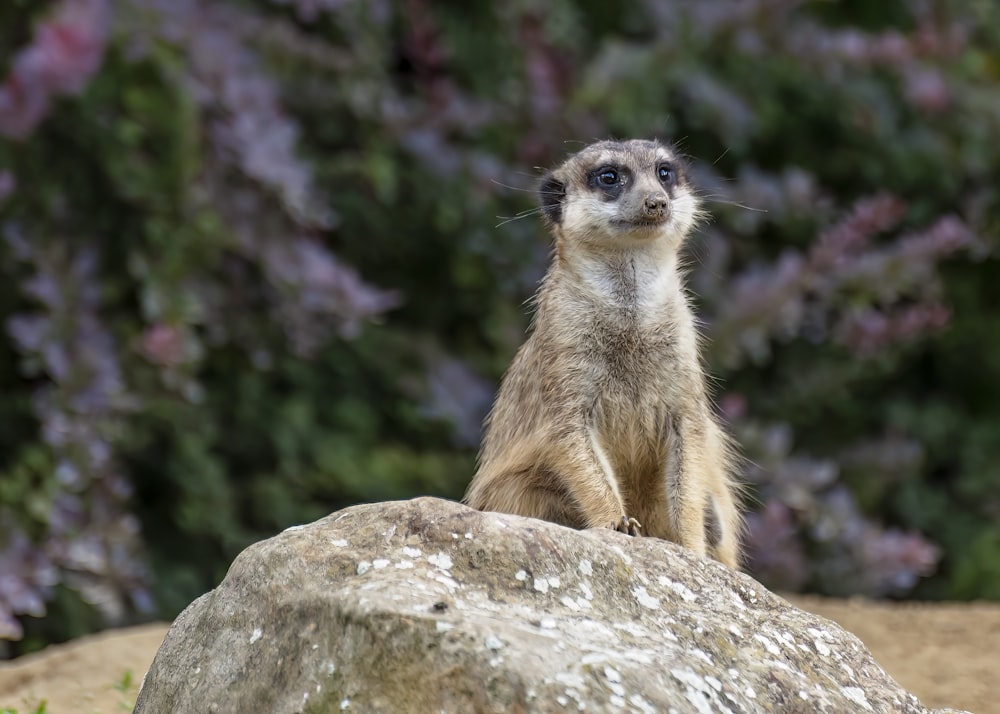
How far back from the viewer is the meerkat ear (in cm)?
430

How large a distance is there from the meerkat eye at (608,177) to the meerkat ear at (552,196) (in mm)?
205

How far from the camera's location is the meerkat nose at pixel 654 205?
12.7ft

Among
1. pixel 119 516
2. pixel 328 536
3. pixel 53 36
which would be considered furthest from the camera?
pixel 119 516

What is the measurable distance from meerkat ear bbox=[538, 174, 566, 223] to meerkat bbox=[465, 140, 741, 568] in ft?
0.46

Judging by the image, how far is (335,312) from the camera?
209 inches

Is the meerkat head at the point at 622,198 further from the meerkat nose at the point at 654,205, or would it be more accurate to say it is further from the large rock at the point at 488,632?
the large rock at the point at 488,632

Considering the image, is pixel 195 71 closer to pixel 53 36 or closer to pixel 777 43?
pixel 53 36

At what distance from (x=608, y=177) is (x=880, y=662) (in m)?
1.98


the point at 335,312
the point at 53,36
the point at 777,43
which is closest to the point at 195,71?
the point at 53,36

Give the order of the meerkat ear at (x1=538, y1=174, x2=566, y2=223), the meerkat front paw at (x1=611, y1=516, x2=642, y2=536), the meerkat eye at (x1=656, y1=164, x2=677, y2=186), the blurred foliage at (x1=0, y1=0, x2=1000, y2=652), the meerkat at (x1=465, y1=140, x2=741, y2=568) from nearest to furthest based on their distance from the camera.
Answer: the meerkat front paw at (x1=611, y1=516, x2=642, y2=536), the meerkat at (x1=465, y1=140, x2=741, y2=568), the meerkat eye at (x1=656, y1=164, x2=677, y2=186), the meerkat ear at (x1=538, y1=174, x2=566, y2=223), the blurred foliage at (x1=0, y1=0, x2=1000, y2=652)

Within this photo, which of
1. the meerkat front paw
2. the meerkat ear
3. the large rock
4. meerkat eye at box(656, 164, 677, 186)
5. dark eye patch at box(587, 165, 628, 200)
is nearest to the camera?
the large rock

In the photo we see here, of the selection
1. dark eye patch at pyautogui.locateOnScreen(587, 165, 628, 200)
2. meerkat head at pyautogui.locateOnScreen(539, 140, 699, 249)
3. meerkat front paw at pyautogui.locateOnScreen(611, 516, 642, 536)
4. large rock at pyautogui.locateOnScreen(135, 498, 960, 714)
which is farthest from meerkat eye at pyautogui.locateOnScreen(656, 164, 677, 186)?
large rock at pyautogui.locateOnScreen(135, 498, 960, 714)

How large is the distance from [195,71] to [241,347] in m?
1.09

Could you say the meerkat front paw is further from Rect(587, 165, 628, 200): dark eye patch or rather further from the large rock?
Rect(587, 165, 628, 200): dark eye patch
